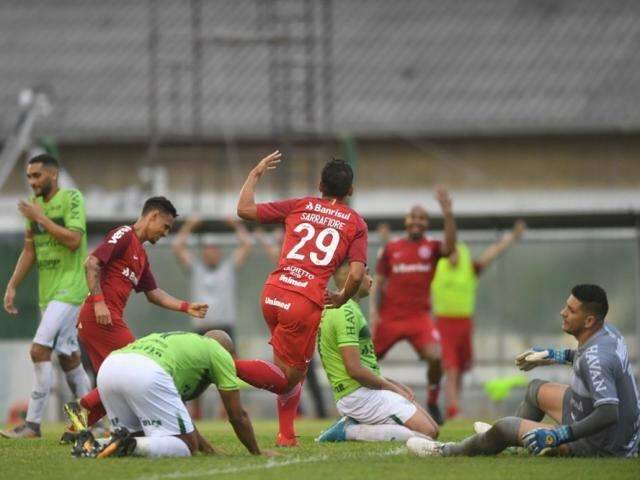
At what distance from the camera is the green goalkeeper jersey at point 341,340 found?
11734 millimetres

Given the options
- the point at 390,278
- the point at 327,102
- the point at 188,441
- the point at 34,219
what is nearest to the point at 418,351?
the point at 390,278

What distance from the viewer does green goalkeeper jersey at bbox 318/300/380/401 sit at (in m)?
11.7

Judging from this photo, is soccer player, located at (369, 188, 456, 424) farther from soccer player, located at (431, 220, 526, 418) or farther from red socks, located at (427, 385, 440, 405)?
soccer player, located at (431, 220, 526, 418)

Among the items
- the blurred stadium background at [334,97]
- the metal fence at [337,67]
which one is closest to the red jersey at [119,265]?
the blurred stadium background at [334,97]

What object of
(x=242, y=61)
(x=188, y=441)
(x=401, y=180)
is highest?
(x=242, y=61)

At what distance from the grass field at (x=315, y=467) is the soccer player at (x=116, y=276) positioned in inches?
43.2

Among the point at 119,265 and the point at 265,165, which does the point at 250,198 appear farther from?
the point at 119,265

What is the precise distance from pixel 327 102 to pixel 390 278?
31.5ft

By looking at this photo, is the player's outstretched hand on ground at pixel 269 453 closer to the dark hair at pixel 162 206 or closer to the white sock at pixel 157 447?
the white sock at pixel 157 447

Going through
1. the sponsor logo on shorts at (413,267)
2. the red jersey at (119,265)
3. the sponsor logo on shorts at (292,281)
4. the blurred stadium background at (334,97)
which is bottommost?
the sponsor logo on shorts at (292,281)

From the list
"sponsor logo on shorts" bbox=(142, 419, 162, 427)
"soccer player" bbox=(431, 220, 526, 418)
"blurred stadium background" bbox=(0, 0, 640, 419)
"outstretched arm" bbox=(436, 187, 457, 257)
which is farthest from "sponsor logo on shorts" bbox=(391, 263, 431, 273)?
"blurred stadium background" bbox=(0, 0, 640, 419)

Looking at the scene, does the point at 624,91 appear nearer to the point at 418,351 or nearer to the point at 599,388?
the point at 418,351

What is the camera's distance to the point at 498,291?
841 inches

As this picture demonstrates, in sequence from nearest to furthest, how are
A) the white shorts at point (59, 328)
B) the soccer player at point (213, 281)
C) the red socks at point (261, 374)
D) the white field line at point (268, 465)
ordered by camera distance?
the white field line at point (268, 465) < the red socks at point (261, 374) < the white shorts at point (59, 328) < the soccer player at point (213, 281)
